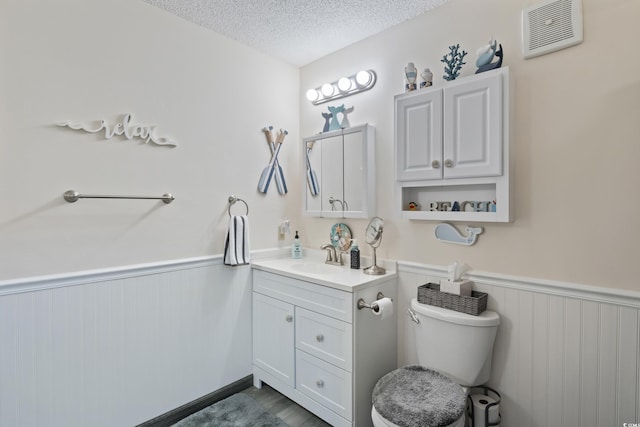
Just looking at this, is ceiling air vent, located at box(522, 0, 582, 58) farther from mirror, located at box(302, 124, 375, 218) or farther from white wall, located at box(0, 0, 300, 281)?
white wall, located at box(0, 0, 300, 281)

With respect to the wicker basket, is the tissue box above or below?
above

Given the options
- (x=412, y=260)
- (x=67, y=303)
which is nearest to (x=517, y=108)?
(x=412, y=260)

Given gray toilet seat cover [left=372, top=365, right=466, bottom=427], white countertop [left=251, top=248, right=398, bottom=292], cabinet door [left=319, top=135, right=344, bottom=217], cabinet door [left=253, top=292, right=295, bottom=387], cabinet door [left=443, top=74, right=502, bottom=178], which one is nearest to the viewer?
gray toilet seat cover [left=372, top=365, right=466, bottom=427]

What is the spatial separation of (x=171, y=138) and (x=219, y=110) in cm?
39

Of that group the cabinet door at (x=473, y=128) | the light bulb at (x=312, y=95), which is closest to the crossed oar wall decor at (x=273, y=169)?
the light bulb at (x=312, y=95)

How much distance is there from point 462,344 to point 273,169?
5.43 ft

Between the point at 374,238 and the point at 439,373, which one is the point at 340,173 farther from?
the point at 439,373

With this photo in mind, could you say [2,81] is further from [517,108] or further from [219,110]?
[517,108]

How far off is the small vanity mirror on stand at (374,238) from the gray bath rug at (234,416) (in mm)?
1007

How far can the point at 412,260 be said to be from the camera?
1898 millimetres

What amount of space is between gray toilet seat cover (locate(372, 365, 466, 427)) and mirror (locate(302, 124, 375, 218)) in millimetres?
940

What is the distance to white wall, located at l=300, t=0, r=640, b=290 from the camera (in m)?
1.28

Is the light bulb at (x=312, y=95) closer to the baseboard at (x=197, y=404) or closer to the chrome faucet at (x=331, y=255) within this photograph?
the chrome faucet at (x=331, y=255)

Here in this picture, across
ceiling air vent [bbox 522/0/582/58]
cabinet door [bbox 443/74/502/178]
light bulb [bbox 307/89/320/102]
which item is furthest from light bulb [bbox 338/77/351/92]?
ceiling air vent [bbox 522/0/582/58]
